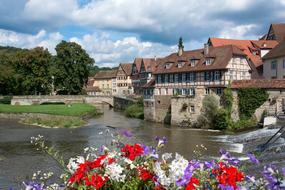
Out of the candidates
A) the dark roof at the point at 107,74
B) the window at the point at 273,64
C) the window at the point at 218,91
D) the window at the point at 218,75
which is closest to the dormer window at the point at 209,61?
the window at the point at 218,75

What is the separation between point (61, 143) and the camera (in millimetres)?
29766

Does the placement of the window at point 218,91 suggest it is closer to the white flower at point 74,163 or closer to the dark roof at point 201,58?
the dark roof at point 201,58

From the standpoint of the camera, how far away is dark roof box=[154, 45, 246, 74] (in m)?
42.0

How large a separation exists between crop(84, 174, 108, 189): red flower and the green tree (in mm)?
64697

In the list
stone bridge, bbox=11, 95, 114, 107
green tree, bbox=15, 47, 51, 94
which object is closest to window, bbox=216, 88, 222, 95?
green tree, bbox=15, 47, 51, 94

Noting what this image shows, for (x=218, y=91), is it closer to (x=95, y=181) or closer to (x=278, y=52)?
(x=278, y=52)

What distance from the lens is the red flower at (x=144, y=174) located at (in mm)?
4559

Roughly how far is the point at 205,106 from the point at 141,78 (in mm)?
44974

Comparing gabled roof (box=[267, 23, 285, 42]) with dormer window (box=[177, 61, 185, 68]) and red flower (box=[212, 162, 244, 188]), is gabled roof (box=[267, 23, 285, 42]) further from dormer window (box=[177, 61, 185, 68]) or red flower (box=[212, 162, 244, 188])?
red flower (box=[212, 162, 244, 188])

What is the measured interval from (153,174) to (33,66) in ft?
213

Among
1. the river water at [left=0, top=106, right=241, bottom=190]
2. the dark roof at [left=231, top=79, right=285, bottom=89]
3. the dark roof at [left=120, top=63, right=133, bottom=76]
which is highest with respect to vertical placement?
the dark roof at [left=120, top=63, right=133, bottom=76]

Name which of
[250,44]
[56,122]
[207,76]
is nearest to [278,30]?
[250,44]

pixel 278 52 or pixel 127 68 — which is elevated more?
pixel 127 68

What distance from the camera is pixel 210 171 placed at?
4.73 m
